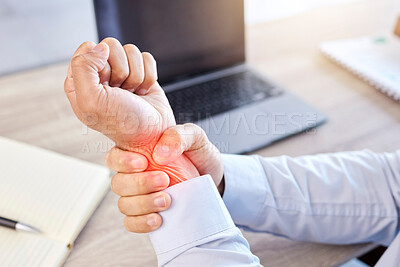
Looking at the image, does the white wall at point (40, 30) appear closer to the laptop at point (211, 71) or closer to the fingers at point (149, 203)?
the laptop at point (211, 71)

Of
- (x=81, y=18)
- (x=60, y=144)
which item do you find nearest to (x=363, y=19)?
(x=81, y=18)

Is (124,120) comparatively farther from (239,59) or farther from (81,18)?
(81,18)

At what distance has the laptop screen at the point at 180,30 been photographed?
2.17ft

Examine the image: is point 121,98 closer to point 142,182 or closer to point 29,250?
point 142,182

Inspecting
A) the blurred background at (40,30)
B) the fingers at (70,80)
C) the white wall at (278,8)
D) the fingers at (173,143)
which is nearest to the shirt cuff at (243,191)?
the fingers at (173,143)

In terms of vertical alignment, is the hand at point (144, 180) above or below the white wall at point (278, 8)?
below

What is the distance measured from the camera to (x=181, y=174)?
1.51 feet

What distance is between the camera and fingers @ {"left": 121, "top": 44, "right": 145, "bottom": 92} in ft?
1.52

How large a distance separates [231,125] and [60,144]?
32 cm

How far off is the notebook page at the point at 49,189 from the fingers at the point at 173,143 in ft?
0.56

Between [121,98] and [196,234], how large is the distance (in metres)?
0.18

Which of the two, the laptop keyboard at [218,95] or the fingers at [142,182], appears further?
the laptop keyboard at [218,95]

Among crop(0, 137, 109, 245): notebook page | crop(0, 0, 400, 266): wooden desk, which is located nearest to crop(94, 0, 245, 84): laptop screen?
crop(0, 0, 400, 266): wooden desk

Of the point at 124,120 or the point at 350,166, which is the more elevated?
the point at 124,120
